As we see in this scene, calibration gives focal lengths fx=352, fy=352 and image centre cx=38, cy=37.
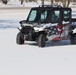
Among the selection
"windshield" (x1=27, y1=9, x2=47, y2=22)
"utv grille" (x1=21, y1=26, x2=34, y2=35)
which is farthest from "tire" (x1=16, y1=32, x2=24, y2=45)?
"windshield" (x1=27, y1=9, x2=47, y2=22)

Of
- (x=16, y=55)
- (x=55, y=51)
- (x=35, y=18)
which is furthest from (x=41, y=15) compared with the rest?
(x=16, y=55)

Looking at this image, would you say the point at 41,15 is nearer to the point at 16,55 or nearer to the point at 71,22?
the point at 71,22

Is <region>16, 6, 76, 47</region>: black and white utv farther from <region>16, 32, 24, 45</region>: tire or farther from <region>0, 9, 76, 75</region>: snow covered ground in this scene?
<region>0, 9, 76, 75</region>: snow covered ground

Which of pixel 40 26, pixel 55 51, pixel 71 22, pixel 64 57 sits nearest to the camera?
pixel 64 57

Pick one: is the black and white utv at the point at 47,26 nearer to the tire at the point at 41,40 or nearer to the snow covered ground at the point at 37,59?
the tire at the point at 41,40

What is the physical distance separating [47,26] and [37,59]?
10.7 ft

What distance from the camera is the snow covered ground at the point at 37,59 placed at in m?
9.29

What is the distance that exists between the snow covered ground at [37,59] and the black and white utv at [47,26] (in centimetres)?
35

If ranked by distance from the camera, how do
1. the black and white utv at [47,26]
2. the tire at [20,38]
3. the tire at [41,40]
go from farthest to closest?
the tire at [20,38], the black and white utv at [47,26], the tire at [41,40]

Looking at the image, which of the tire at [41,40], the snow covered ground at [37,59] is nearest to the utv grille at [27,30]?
the tire at [41,40]

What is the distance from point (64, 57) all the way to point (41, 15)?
357 cm

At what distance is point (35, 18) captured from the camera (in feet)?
48.5

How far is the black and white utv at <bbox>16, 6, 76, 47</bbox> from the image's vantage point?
14.0m

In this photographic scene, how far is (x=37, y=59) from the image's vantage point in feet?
36.4
